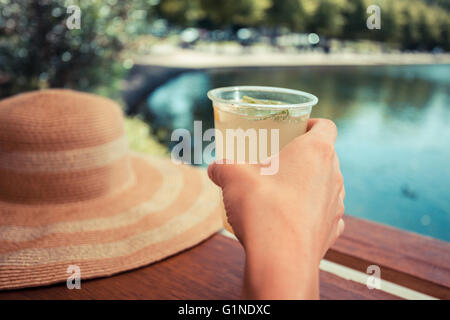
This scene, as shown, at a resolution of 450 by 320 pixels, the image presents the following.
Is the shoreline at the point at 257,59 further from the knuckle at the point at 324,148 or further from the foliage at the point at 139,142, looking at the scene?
the knuckle at the point at 324,148

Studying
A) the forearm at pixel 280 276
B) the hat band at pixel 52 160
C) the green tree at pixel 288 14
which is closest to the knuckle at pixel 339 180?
the forearm at pixel 280 276

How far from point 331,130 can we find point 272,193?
0.26 meters

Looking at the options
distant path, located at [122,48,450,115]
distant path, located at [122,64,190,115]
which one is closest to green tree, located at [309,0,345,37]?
distant path, located at [122,48,450,115]

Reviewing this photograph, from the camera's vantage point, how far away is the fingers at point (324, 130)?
2.37ft

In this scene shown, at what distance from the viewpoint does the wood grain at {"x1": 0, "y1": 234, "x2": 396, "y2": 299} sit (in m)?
1.02

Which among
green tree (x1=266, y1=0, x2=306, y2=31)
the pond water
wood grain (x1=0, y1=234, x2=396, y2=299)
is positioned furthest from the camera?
green tree (x1=266, y1=0, x2=306, y2=31)

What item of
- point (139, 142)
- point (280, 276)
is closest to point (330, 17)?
point (139, 142)

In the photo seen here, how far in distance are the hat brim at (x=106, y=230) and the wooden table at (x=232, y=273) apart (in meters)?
0.04

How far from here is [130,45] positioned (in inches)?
189

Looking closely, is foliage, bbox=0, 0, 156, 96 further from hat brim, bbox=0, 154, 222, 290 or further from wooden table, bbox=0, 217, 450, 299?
wooden table, bbox=0, 217, 450, 299
